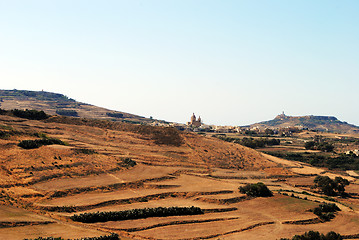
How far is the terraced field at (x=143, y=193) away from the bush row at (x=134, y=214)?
679mm

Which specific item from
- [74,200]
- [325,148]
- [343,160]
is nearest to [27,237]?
[74,200]

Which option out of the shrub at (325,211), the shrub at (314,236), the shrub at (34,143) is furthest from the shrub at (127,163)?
the shrub at (314,236)

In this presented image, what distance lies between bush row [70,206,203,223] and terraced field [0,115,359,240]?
0.68m

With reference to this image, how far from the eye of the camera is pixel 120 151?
2938 inches

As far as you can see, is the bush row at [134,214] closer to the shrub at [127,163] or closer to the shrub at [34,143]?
the shrub at [127,163]

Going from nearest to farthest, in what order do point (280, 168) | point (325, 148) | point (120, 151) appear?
point (120, 151), point (280, 168), point (325, 148)

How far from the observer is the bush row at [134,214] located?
38250 millimetres

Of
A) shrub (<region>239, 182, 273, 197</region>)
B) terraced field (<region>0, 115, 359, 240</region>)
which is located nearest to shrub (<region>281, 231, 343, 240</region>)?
terraced field (<region>0, 115, 359, 240</region>)

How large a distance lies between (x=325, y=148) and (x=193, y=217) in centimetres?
10378

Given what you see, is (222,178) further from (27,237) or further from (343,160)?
(343,160)

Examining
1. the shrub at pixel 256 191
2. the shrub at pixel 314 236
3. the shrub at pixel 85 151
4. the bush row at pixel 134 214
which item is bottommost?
the bush row at pixel 134 214

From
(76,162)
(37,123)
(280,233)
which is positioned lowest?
(280,233)

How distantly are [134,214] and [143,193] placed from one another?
8956 mm

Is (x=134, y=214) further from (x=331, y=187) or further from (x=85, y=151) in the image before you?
(x=331, y=187)
